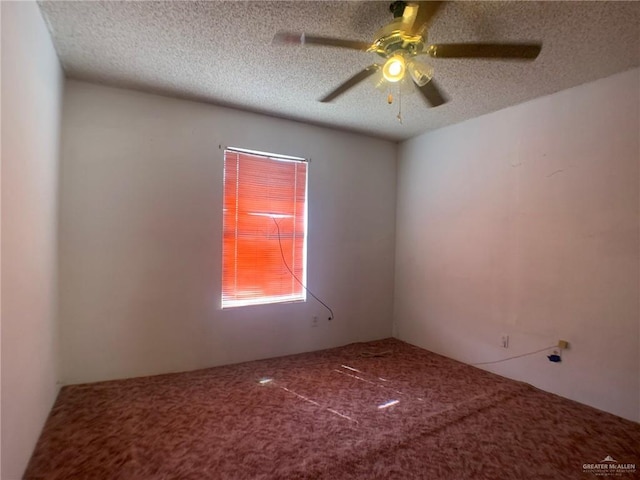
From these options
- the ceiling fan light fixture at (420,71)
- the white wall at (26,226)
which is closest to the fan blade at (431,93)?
the ceiling fan light fixture at (420,71)

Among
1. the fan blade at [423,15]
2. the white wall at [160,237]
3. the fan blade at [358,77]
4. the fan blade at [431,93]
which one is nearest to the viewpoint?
the fan blade at [423,15]

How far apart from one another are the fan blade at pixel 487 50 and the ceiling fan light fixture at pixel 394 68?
0.15 meters

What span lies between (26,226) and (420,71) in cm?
240

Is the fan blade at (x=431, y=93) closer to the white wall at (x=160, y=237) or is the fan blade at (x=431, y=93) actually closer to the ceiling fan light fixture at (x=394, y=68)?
the ceiling fan light fixture at (x=394, y=68)

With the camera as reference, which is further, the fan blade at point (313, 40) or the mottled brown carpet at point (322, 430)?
the mottled brown carpet at point (322, 430)

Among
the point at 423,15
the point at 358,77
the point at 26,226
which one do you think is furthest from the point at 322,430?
the point at 423,15

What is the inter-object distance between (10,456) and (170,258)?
69.4 inches

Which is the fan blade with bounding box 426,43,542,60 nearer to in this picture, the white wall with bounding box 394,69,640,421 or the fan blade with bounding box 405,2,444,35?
the fan blade with bounding box 405,2,444,35

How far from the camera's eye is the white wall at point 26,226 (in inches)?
59.3

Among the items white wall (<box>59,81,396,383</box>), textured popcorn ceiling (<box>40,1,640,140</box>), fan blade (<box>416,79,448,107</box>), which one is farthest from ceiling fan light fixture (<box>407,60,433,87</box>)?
white wall (<box>59,81,396,383</box>)

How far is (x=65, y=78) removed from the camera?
2721mm

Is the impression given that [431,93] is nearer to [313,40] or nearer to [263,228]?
[313,40]

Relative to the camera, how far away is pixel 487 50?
5.94 ft

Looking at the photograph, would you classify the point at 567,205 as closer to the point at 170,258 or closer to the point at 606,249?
the point at 606,249
